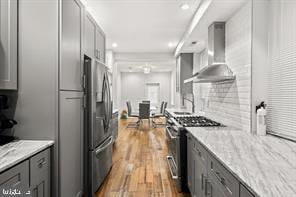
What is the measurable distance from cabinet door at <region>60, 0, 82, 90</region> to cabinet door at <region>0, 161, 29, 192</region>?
702 millimetres

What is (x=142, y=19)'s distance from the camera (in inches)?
156

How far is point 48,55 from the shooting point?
1.71 meters

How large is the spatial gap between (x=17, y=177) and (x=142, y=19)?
11.3 ft

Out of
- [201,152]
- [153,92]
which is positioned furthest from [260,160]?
[153,92]

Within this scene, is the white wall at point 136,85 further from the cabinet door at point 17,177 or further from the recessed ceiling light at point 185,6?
the cabinet door at point 17,177

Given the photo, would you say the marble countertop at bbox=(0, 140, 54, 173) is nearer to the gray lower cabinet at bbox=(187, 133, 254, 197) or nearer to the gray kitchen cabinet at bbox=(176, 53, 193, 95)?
the gray lower cabinet at bbox=(187, 133, 254, 197)

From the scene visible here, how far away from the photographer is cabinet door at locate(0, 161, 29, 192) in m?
1.15

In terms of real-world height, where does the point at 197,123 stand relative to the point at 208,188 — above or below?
above

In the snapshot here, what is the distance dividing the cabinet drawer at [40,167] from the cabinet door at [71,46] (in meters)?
0.56

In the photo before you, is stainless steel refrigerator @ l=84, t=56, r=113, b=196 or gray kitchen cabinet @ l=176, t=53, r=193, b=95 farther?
gray kitchen cabinet @ l=176, t=53, r=193, b=95

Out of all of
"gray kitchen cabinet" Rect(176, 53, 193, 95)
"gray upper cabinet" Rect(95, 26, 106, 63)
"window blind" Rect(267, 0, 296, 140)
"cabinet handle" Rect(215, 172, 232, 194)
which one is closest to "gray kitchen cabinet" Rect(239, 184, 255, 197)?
"cabinet handle" Rect(215, 172, 232, 194)

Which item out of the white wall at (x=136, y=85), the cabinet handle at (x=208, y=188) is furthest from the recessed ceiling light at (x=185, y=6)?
the white wall at (x=136, y=85)

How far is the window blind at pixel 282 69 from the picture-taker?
1814 millimetres

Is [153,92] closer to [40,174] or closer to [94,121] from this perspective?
[94,121]
